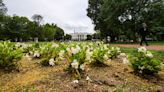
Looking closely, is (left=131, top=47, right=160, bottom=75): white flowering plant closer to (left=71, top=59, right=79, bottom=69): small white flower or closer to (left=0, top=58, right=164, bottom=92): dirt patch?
(left=0, top=58, right=164, bottom=92): dirt patch

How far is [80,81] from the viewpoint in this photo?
15.6ft

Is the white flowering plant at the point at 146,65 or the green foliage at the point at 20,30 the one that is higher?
the green foliage at the point at 20,30

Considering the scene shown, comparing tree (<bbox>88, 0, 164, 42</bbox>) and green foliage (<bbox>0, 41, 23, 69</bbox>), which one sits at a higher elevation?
tree (<bbox>88, 0, 164, 42</bbox>)

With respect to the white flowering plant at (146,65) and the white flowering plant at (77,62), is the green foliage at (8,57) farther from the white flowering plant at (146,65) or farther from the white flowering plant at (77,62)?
the white flowering plant at (146,65)

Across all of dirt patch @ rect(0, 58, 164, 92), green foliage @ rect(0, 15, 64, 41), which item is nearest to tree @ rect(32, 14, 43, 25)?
green foliage @ rect(0, 15, 64, 41)

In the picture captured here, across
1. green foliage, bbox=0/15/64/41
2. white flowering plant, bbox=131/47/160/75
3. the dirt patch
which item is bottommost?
the dirt patch

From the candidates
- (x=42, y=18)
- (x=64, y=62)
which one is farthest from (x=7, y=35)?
(x=64, y=62)

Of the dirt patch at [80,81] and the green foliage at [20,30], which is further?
the green foliage at [20,30]

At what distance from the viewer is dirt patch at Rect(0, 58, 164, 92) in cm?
456

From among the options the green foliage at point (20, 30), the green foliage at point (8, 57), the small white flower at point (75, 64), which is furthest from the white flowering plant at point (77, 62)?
the green foliage at point (20, 30)

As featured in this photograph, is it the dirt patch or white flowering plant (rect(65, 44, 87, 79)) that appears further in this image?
white flowering plant (rect(65, 44, 87, 79))

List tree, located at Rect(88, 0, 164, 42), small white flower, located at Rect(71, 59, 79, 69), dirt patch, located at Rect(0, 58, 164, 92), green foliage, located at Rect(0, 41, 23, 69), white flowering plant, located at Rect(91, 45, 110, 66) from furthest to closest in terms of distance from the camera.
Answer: tree, located at Rect(88, 0, 164, 42) < white flowering plant, located at Rect(91, 45, 110, 66) < green foliage, located at Rect(0, 41, 23, 69) < small white flower, located at Rect(71, 59, 79, 69) < dirt patch, located at Rect(0, 58, 164, 92)

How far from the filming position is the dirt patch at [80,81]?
4.56 meters

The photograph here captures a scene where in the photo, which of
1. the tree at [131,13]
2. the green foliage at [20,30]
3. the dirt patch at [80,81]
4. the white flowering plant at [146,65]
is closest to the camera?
the dirt patch at [80,81]
